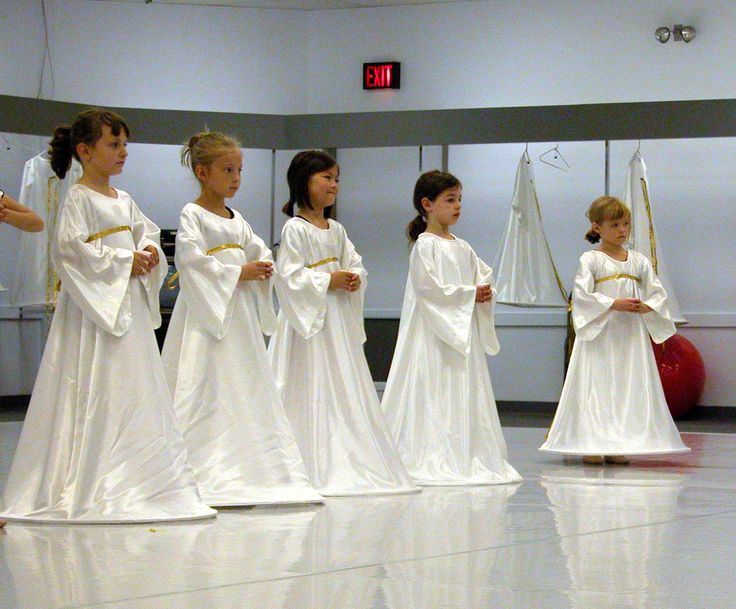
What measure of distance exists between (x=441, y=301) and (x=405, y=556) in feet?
8.07

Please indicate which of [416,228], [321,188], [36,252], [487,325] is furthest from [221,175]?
[36,252]

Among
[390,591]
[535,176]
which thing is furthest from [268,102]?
[390,591]

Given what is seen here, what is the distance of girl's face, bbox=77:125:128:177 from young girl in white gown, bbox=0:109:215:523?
106 millimetres

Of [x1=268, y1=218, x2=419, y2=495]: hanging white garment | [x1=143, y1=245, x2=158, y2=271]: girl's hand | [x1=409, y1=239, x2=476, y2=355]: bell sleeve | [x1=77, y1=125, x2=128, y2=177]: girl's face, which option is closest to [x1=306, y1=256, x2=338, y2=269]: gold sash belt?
[x1=268, y1=218, x2=419, y2=495]: hanging white garment

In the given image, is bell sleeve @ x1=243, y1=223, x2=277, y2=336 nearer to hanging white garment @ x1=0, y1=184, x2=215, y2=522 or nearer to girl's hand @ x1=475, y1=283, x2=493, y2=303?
hanging white garment @ x1=0, y1=184, x2=215, y2=522

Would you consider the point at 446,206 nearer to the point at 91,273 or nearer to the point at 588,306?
the point at 588,306

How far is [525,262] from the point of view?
9719mm

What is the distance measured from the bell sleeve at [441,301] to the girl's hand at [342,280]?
2.26 ft

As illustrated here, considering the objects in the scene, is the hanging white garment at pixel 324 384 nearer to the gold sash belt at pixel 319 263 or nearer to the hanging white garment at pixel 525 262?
the gold sash belt at pixel 319 263

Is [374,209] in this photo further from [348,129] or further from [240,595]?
[240,595]

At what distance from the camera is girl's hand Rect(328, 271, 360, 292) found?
17.3ft

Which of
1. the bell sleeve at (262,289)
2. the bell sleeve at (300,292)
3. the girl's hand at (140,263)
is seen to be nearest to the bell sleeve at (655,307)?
the bell sleeve at (300,292)

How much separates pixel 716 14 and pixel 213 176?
258 inches

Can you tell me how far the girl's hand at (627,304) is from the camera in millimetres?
6688
